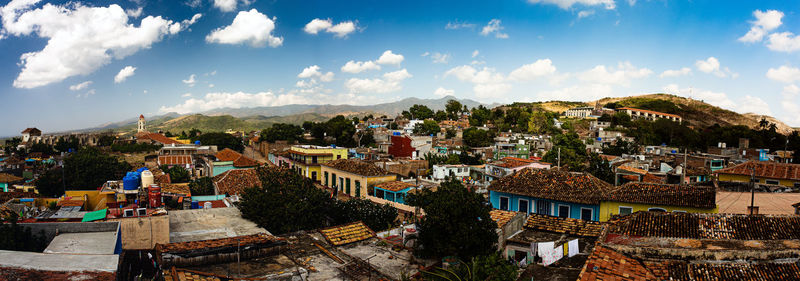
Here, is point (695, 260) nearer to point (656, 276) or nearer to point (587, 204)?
point (656, 276)

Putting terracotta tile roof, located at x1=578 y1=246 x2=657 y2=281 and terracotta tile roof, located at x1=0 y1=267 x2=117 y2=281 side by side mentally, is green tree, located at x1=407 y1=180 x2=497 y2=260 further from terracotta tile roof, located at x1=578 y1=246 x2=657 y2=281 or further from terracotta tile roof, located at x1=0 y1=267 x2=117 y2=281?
terracotta tile roof, located at x1=0 y1=267 x2=117 y2=281

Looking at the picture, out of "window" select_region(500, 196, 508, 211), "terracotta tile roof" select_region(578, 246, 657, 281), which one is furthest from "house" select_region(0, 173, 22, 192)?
"terracotta tile roof" select_region(578, 246, 657, 281)

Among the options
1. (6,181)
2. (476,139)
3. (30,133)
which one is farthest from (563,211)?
(30,133)

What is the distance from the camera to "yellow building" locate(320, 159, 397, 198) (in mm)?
27656

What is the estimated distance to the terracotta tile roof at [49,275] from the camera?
6023mm

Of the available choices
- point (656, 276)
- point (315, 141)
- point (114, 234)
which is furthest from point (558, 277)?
point (315, 141)

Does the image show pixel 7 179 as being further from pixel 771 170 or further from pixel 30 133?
pixel 771 170

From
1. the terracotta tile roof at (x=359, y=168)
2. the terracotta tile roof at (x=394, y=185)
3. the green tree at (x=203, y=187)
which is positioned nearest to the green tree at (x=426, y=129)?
the terracotta tile roof at (x=359, y=168)

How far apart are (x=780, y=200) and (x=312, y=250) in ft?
67.8

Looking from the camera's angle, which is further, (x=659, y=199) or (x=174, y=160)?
(x=174, y=160)

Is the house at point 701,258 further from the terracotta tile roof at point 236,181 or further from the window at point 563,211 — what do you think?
the terracotta tile roof at point 236,181

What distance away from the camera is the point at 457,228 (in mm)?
10242

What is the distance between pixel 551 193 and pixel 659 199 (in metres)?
4.24

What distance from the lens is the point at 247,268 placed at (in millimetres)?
8789
